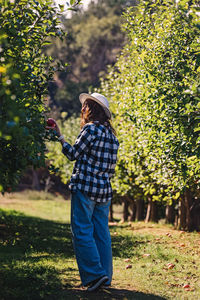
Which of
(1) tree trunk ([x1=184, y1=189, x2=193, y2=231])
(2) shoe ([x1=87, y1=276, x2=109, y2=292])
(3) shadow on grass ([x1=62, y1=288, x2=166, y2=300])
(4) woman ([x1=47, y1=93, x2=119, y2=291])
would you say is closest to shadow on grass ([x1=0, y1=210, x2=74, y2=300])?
(3) shadow on grass ([x1=62, y1=288, x2=166, y2=300])

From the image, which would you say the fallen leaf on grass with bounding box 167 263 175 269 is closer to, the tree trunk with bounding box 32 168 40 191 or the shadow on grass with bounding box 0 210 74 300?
the shadow on grass with bounding box 0 210 74 300

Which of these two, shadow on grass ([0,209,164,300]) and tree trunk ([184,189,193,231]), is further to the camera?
tree trunk ([184,189,193,231])

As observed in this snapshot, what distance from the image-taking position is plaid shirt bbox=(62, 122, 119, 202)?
4.71m

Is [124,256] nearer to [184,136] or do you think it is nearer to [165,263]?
[165,263]

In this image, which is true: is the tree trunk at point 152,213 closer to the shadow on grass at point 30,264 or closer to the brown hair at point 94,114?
the shadow on grass at point 30,264

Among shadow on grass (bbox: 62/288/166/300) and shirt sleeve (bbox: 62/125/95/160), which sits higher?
shirt sleeve (bbox: 62/125/95/160)

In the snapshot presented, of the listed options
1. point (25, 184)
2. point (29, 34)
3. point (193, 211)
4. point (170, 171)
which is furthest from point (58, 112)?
point (29, 34)

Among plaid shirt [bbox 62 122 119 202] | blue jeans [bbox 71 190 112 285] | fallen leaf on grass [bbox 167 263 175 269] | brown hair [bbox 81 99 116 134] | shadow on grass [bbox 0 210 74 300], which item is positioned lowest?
shadow on grass [bbox 0 210 74 300]

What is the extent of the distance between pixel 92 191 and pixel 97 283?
106 centimetres

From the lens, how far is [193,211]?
12.4 metres

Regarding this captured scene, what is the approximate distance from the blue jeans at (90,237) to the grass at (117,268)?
0.25 m

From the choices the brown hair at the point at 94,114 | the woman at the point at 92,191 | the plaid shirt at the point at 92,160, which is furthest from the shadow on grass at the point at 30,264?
the brown hair at the point at 94,114

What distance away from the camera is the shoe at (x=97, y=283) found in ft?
14.8

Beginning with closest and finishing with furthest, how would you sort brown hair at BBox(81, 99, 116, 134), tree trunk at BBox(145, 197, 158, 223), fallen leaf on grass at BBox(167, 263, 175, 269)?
brown hair at BBox(81, 99, 116, 134), fallen leaf on grass at BBox(167, 263, 175, 269), tree trunk at BBox(145, 197, 158, 223)
